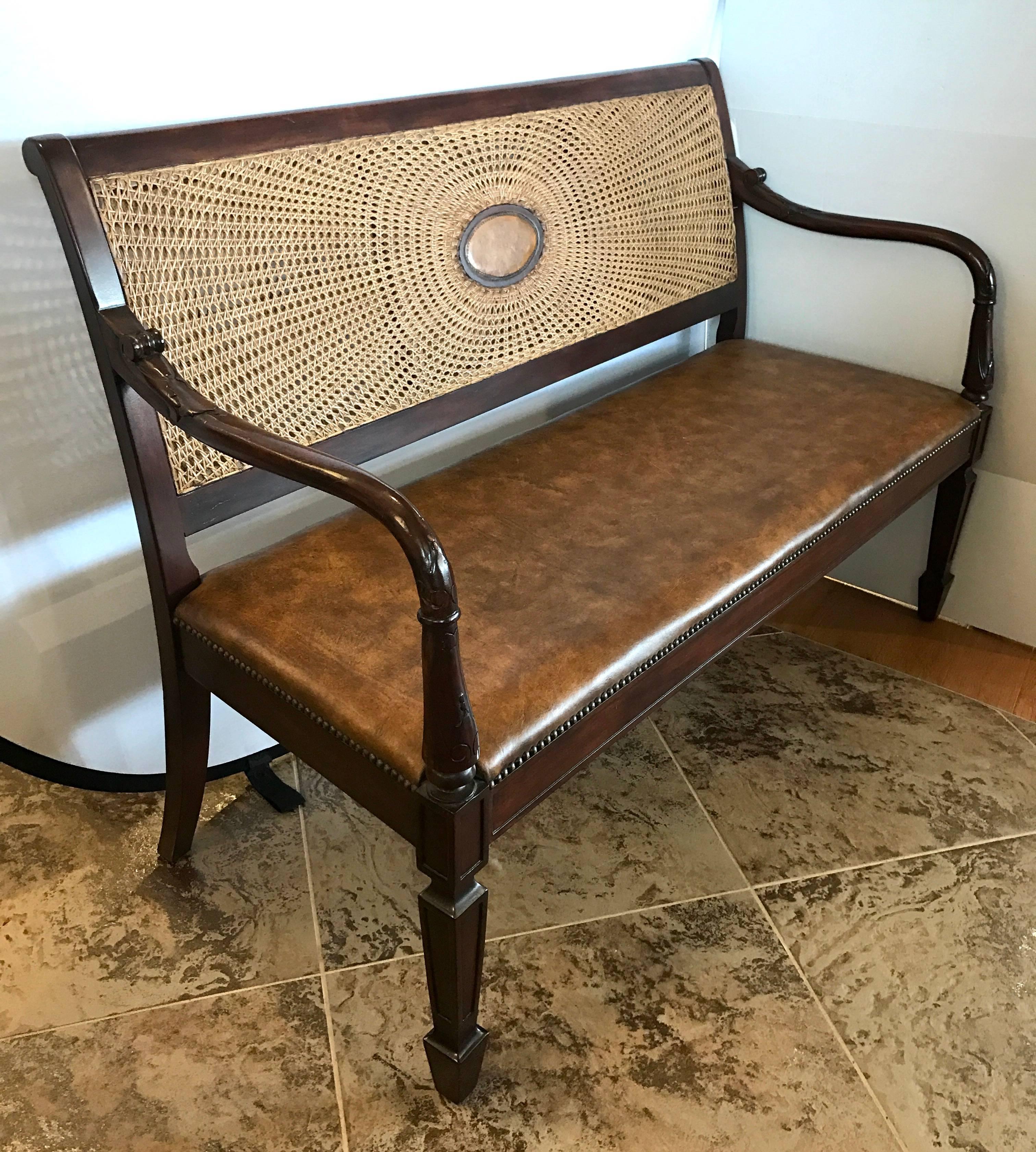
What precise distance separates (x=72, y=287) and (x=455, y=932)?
3.02 ft

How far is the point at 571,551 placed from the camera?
133 cm

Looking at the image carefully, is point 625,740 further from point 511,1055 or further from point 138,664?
point 138,664

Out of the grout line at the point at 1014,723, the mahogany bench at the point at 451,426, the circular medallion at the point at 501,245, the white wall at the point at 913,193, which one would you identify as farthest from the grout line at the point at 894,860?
the circular medallion at the point at 501,245

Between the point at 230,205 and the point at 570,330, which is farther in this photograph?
the point at 570,330

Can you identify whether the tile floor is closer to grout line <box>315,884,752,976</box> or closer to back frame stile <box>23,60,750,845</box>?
grout line <box>315,884,752,976</box>

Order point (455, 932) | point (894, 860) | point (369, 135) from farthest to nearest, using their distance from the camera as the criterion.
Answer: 1. point (894, 860)
2. point (369, 135)
3. point (455, 932)

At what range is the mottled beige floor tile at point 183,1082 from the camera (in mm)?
1213

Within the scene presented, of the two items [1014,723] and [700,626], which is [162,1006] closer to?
[700,626]

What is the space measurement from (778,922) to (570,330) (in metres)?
0.99

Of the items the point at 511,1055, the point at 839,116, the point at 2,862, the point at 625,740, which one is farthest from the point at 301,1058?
the point at 839,116

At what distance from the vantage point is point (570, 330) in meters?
1.70

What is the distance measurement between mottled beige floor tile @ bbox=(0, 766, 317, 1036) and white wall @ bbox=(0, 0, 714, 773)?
0.37 ft

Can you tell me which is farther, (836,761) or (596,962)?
(836,761)

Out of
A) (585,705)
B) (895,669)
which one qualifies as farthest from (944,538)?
(585,705)
